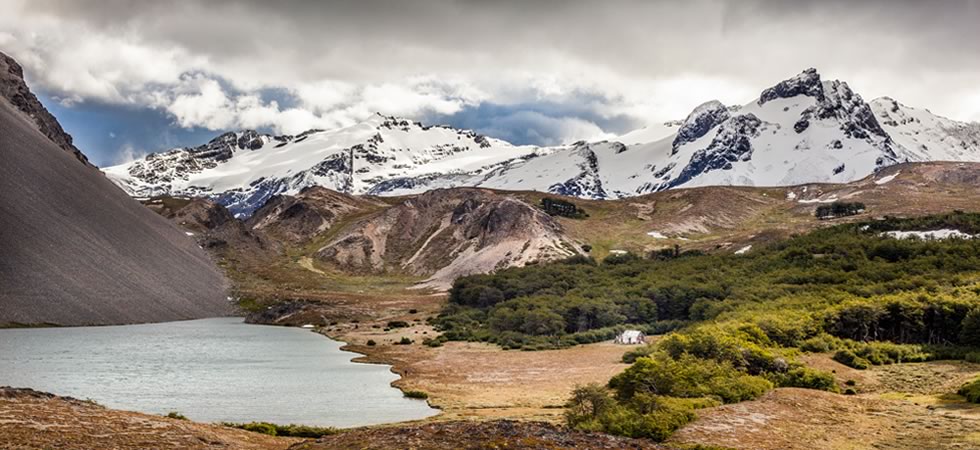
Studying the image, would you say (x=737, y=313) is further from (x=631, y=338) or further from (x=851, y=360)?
(x=851, y=360)

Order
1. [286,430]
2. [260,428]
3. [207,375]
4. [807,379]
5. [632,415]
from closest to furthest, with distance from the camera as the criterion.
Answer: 1. [632,415]
2. [260,428]
3. [286,430]
4. [807,379]
5. [207,375]

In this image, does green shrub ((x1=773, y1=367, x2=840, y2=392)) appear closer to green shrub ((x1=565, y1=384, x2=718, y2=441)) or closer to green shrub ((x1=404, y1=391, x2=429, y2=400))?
green shrub ((x1=565, y1=384, x2=718, y2=441))

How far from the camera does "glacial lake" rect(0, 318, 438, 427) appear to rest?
48312mm

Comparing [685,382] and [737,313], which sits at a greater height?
[737,313]

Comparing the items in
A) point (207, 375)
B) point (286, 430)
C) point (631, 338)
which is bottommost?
point (286, 430)

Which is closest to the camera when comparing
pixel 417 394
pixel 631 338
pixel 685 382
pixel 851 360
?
pixel 685 382

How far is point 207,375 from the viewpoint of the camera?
2613 inches

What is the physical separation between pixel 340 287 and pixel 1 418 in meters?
Answer: 160

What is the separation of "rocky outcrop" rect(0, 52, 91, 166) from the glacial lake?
79.7 meters

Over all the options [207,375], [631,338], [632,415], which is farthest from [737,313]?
[207,375]

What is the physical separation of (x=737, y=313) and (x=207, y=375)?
60.1 meters

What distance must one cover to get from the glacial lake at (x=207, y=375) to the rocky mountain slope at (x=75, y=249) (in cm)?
752

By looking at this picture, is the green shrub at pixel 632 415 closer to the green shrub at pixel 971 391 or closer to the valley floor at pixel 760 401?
the valley floor at pixel 760 401

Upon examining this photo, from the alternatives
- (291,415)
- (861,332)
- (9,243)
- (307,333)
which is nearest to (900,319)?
(861,332)
